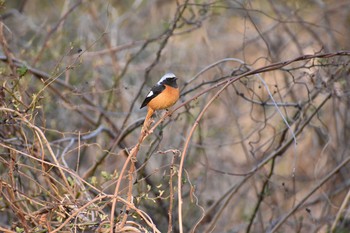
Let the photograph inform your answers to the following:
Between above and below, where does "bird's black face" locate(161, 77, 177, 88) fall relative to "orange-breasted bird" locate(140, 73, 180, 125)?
above

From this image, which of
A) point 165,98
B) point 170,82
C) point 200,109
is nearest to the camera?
point 165,98

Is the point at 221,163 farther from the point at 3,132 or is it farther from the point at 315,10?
the point at 3,132

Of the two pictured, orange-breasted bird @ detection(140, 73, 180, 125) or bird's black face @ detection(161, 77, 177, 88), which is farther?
bird's black face @ detection(161, 77, 177, 88)

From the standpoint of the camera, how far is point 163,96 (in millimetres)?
4422

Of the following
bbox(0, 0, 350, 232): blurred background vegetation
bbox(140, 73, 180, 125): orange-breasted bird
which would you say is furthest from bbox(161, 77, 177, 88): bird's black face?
bbox(0, 0, 350, 232): blurred background vegetation

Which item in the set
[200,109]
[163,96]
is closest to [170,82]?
[163,96]

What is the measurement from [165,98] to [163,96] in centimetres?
2

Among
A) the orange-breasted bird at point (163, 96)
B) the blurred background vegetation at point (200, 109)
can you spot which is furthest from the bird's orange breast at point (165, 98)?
the blurred background vegetation at point (200, 109)

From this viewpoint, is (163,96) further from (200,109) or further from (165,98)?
(200,109)

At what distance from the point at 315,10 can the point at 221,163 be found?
259 centimetres

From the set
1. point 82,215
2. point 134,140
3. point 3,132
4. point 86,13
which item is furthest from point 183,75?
point 82,215

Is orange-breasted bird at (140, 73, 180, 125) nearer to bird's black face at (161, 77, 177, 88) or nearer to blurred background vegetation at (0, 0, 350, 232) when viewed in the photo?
bird's black face at (161, 77, 177, 88)

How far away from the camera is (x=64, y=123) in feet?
24.7

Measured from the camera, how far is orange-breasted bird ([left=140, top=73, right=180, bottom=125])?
14.5 feet
